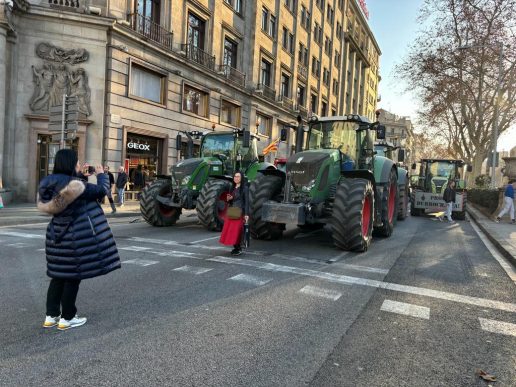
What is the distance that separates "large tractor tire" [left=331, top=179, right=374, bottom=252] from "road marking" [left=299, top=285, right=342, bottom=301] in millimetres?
2397

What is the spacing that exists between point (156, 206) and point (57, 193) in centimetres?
764

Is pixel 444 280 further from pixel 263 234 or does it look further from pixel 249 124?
pixel 249 124

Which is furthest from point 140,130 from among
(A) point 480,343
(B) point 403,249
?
(A) point 480,343

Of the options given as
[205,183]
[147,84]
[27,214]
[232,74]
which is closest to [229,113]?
[232,74]

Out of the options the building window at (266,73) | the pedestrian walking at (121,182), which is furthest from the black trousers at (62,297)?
the building window at (266,73)

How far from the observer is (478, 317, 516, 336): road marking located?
14.2 feet

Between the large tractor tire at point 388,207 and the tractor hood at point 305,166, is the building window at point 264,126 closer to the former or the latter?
the large tractor tire at point 388,207

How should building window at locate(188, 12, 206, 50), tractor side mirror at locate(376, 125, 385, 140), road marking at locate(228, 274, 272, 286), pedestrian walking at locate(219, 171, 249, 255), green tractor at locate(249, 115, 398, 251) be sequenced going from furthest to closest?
building window at locate(188, 12, 206, 50)
tractor side mirror at locate(376, 125, 385, 140)
green tractor at locate(249, 115, 398, 251)
pedestrian walking at locate(219, 171, 249, 255)
road marking at locate(228, 274, 272, 286)

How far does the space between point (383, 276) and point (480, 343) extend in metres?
2.50

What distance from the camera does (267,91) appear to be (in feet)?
101

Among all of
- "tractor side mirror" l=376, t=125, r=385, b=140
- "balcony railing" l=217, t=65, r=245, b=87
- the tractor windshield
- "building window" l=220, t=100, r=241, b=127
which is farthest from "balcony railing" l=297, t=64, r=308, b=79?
"tractor side mirror" l=376, t=125, r=385, b=140

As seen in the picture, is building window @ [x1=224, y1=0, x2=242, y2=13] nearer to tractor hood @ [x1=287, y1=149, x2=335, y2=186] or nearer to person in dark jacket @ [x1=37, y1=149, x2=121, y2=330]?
tractor hood @ [x1=287, y1=149, x2=335, y2=186]

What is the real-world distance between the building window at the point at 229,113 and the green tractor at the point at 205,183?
12.8 metres

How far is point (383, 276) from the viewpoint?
6492mm
